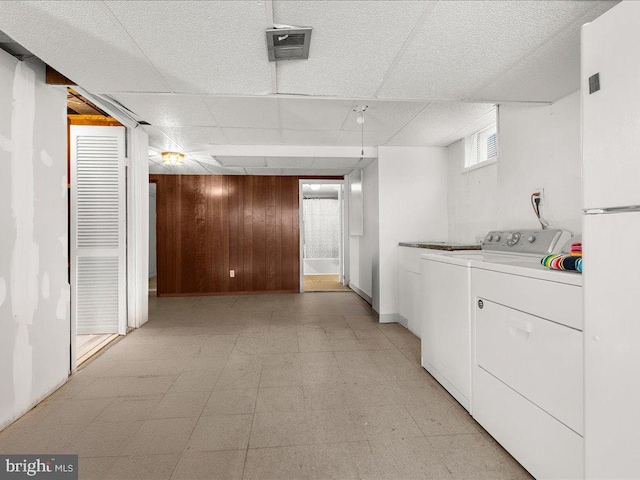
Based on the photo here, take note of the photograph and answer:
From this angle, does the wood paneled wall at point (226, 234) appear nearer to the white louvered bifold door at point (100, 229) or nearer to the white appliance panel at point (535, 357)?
the white louvered bifold door at point (100, 229)

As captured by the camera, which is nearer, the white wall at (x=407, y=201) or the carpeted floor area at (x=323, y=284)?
the white wall at (x=407, y=201)

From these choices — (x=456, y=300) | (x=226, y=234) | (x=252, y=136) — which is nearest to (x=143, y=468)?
(x=456, y=300)

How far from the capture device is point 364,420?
67.9 inches

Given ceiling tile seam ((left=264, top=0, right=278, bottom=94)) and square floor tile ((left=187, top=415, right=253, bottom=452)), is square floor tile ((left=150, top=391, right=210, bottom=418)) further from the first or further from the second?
ceiling tile seam ((left=264, top=0, right=278, bottom=94))

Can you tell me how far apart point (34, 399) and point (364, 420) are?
6.57 feet

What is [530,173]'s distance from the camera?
2.31 metres

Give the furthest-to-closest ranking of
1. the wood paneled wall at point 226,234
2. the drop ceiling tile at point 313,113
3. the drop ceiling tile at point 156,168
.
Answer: the wood paneled wall at point 226,234
the drop ceiling tile at point 156,168
the drop ceiling tile at point 313,113

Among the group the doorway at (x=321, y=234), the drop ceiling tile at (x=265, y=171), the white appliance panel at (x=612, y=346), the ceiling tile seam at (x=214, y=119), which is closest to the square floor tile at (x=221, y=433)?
the white appliance panel at (x=612, y=346)

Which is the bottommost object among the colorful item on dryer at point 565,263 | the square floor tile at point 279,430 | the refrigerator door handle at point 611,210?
the square floor tile at point 279,430

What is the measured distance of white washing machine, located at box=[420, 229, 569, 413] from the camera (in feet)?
5.79

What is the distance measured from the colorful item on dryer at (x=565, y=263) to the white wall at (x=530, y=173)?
0.78 metres

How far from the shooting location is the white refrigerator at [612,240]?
90cm

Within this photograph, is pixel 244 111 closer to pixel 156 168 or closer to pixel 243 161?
pixel 243 161

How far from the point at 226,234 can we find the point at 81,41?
4043 millimetres
